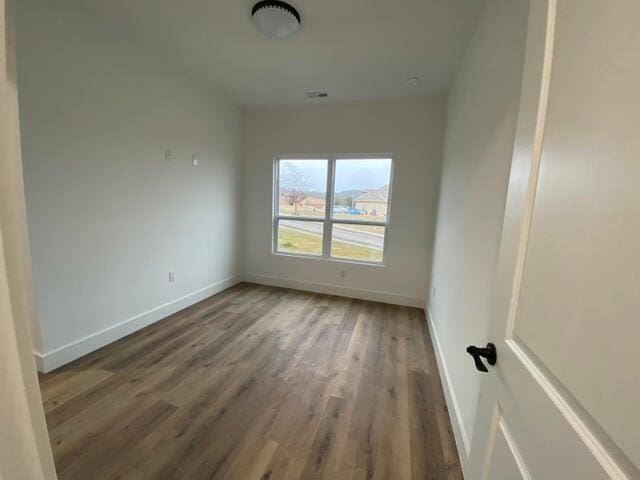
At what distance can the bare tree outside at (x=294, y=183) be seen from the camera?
385 centimetres

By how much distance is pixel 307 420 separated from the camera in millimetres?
1594

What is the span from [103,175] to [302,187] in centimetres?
233

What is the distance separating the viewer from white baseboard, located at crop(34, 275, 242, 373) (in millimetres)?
1914

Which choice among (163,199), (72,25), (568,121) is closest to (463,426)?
(568,121)

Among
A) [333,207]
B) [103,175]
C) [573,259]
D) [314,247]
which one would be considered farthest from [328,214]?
[573,259]

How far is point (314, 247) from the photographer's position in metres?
3.92

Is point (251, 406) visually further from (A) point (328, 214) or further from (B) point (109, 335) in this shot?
(A) point (328, 214)

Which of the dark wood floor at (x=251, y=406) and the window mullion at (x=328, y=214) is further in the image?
the window mullion at (x=328, y=214)

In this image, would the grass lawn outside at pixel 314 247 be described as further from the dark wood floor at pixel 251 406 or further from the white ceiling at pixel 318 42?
the white ceiling at pixel 318 42

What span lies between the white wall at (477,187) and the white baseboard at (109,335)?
2.80 meters

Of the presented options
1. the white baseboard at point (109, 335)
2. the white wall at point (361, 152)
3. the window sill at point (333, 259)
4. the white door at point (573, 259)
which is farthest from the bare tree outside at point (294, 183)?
the white door at point (573, 259)

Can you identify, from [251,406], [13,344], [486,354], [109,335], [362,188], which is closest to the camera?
[13,344]

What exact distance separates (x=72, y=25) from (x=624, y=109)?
299 centimetres

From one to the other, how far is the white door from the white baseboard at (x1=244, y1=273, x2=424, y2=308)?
281 centimetres
